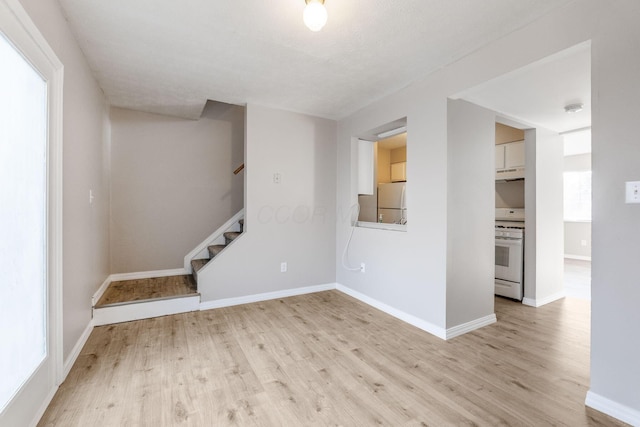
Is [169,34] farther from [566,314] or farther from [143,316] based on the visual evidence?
[566,314]

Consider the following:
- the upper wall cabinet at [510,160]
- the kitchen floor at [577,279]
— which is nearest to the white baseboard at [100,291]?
the upper wall cabinet at [510,160]

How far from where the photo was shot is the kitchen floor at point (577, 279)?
12.6 ft

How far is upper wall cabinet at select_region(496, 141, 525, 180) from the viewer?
3.65 m

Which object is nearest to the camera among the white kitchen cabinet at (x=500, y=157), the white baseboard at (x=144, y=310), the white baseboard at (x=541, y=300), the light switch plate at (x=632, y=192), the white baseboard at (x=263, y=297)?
the light switch plate at (x=632, y=192)

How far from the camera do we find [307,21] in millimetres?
1588

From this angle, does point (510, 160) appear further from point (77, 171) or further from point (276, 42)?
point (77, 171)

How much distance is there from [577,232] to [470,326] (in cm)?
568

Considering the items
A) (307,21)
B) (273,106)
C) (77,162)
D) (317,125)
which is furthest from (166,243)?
(307,21)

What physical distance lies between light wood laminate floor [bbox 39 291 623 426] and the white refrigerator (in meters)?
1.87

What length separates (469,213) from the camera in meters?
2.65

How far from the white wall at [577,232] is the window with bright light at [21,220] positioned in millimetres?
8396

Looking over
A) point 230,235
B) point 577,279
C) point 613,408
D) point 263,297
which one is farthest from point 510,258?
point 230,235

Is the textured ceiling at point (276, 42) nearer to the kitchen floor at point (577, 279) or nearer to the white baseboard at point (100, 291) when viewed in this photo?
the white baseboard at point (100, 291)

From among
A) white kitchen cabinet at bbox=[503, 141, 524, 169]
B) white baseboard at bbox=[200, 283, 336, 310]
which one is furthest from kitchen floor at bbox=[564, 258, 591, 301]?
white baseboard at bbox=[200, 283, 336, 310]
